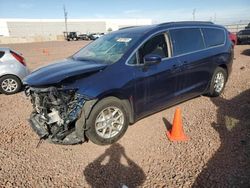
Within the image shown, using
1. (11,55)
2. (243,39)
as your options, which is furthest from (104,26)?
(11,55)

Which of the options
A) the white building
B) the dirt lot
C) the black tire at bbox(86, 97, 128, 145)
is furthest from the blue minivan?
the white building

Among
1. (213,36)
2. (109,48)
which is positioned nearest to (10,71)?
(109,48)

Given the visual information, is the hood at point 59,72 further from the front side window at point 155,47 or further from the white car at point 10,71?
the white car at point 10,71

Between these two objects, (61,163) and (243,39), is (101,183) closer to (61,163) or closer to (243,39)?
(61,163)

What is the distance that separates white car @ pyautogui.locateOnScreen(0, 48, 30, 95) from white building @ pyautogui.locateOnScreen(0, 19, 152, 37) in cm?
7360

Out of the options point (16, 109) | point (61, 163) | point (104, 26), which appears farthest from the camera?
point (104, 26)

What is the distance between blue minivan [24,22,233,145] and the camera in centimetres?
367

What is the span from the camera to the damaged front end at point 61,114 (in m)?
3.63

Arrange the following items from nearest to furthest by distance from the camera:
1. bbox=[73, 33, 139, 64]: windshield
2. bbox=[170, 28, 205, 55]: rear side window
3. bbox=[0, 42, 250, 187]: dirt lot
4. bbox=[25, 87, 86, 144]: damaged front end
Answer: bbox=[0, 42, 250, 187]: dirt lot → bbox=[25, 87, 86, 144]: damaged front end → bbox=[73, 33, 139, 64]: windshield → bbox=[170, 28, 205, 55]: rear side window

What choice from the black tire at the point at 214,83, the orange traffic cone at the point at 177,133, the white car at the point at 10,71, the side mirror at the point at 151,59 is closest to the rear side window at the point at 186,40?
the side mirror at the point at 151,59

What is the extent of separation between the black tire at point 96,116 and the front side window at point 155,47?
921mm

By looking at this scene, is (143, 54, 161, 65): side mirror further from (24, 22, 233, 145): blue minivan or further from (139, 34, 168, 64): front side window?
(139, 34, 168, 64): front side window

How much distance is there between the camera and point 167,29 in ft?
15.6

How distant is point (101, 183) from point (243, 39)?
20302 mm
